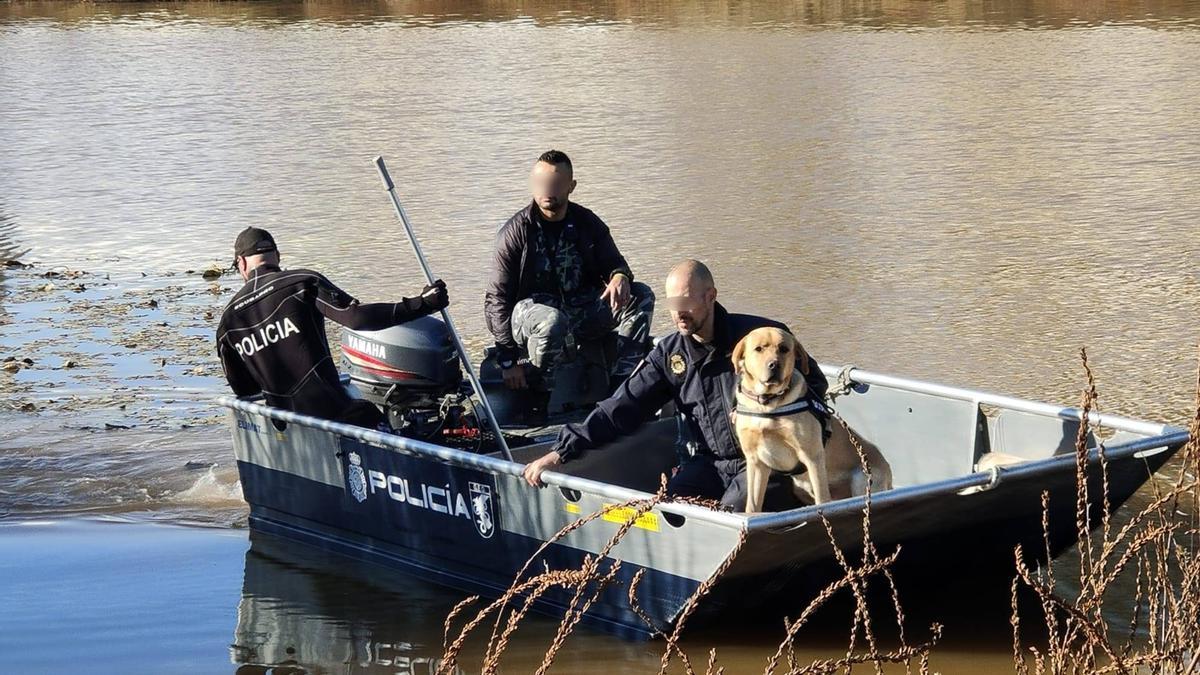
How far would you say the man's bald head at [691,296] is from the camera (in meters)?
5.86

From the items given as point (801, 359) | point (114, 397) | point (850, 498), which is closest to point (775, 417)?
point (801, 359)

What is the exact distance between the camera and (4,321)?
37.8ft

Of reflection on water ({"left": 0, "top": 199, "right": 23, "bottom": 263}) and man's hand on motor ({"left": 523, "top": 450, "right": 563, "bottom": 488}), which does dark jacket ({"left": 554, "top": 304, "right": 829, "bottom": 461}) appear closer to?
man's hand on motor ({"left": 523, "top": 450, "right": 563, "bottom": 488})

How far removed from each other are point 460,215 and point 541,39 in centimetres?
1586

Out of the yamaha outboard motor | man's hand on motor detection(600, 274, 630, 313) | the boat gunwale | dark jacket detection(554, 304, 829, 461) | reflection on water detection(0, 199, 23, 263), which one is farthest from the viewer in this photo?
reflection on water detection(0, 199, 23, 263)

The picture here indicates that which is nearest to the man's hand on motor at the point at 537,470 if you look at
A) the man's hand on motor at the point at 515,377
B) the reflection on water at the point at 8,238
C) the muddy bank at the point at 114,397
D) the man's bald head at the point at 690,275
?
the man's bald head at the point at 690,275

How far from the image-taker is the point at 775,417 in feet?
18.9

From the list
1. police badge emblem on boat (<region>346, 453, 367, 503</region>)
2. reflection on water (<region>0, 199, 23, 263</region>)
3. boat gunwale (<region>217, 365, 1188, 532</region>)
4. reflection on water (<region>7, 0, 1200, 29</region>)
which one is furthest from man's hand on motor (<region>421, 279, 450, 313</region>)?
reflection on water (<region>7, 0, 1200, 29</region>)

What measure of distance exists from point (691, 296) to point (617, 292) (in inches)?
66.1

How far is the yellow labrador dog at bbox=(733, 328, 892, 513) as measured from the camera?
225 inches

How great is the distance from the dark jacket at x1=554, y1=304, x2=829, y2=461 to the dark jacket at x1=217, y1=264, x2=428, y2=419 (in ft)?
3.37

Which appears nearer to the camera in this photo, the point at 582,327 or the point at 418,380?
the point at 418,380

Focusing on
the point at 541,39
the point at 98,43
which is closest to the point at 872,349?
the point at 541,39

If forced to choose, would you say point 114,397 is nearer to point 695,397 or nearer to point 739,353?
point 695,397
